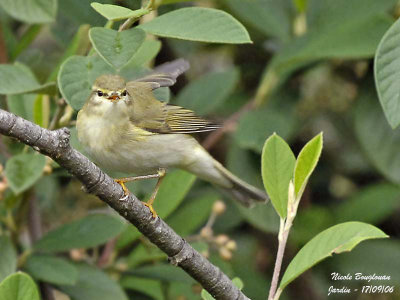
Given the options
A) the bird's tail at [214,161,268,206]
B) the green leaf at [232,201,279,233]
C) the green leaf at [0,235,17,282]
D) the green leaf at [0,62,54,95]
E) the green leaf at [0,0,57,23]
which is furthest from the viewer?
the green leaf at [232,201,279,233]

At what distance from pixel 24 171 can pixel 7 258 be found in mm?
432

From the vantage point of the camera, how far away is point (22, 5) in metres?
3.14

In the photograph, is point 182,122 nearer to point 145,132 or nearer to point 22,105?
point 145,132

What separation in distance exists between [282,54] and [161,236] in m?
1.69

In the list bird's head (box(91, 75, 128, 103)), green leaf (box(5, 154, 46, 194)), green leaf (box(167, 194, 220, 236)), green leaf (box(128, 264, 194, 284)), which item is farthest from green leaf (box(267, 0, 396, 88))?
green leaf (box(5, 154, 46, 194))

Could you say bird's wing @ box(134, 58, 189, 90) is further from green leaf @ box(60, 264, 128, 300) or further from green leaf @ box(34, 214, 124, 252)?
green leaf @ box(60, 264, 128, 300)

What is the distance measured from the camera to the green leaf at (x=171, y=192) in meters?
3.36

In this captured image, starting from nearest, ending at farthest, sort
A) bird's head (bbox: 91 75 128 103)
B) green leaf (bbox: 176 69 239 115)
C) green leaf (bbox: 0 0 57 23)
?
1. bird's head (bbox: 91 75 128 103)
2. green leaf (bbox: 0 0 57 23)
3. green leaf (bbox: 176 69 239 115)

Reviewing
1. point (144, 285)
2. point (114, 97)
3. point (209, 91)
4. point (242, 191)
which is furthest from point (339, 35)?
point (144, 285)

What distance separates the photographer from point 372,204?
3939 mm

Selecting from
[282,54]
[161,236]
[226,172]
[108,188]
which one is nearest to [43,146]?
[108,188]

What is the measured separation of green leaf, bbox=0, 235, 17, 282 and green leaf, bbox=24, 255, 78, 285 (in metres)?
0.10

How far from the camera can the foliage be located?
2.40 m

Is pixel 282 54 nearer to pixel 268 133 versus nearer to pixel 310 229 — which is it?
pixel 268 133
